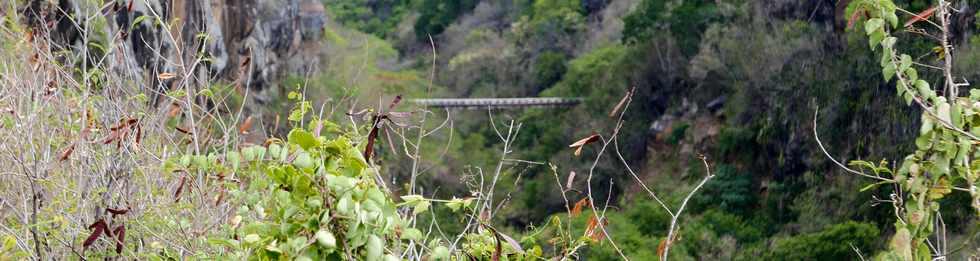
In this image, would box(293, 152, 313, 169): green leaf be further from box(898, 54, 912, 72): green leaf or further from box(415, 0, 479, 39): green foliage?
box(415, 0, 479, 39): green foliage

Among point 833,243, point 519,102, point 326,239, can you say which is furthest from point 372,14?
point 326,239

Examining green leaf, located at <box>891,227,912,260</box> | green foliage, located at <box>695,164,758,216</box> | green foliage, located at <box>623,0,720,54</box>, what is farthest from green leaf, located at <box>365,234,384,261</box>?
green foliage, located at <box>623,0,720,54</box>

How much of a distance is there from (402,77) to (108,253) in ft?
90.9

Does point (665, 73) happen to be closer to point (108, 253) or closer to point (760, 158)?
point (760, 158)

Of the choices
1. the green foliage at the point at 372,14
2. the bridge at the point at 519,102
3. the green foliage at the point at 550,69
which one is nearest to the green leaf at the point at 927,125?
the bridge at the point at 519,102

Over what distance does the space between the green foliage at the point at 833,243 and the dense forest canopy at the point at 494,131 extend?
0.15 feet

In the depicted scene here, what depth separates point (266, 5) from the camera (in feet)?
73.2

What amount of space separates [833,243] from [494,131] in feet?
34.3

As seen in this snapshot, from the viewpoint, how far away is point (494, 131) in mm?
25406

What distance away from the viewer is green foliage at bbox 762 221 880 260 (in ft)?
51.3

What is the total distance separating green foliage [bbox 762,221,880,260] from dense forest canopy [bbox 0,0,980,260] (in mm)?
47

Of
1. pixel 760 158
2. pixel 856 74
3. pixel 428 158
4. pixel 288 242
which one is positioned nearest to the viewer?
pixel 288 242

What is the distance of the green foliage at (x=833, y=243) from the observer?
615 inches

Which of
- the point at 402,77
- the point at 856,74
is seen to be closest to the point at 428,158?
the point at 402,77
